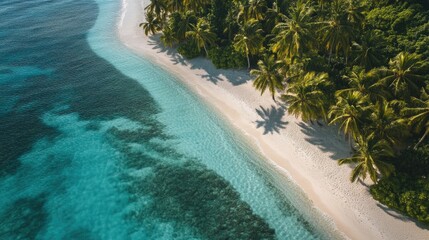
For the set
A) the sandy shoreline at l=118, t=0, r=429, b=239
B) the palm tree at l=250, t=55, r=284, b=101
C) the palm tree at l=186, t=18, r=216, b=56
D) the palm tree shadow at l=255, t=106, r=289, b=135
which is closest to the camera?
the sandy shoreline at l=118, t=0, r=429, b=239

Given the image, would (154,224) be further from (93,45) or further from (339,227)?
(93,45)

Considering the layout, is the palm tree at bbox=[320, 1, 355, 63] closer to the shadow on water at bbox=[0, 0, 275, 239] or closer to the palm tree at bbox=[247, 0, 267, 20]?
the palm tree at bbox=[247, 0, 267, 20]

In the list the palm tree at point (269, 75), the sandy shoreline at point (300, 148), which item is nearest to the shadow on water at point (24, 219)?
the sandy shoreline at point (300, 148)

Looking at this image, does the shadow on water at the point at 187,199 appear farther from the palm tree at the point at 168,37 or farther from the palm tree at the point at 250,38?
the palm tree at the point at 168,37

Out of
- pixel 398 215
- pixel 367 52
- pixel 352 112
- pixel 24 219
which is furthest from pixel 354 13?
pixel 24 219

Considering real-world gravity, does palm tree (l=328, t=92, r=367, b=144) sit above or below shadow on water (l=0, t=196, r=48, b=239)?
above

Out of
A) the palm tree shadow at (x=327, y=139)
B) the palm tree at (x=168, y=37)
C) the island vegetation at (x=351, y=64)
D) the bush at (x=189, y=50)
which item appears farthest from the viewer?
the palm tree at (x=168, y=37)

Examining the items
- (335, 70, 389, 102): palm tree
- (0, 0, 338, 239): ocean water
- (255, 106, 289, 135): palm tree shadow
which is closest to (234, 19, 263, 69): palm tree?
(255, 106, 289, 135): palm tree shadow
